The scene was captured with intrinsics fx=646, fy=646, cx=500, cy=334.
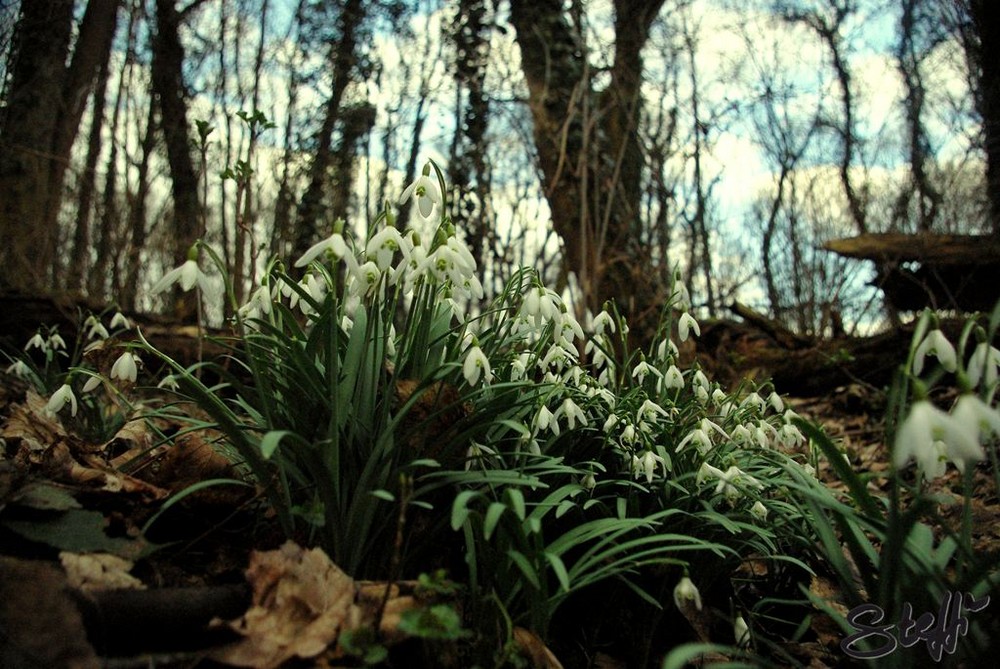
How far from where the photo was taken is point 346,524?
5.58 ft

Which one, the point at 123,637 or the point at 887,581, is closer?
the point at 123,637

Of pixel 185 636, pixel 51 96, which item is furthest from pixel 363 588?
pixel 51 96

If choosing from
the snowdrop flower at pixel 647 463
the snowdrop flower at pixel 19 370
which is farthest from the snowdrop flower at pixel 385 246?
the snowdrop flower at pixel 19 370

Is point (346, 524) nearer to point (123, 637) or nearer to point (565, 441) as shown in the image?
point (123, 637)

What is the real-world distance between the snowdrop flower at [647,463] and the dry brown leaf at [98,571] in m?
1.43

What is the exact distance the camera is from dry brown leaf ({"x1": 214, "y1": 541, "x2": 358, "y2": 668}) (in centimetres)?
127

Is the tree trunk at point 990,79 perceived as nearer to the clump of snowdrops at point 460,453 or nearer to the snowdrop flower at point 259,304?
the clump of snowdrops at point 460,453

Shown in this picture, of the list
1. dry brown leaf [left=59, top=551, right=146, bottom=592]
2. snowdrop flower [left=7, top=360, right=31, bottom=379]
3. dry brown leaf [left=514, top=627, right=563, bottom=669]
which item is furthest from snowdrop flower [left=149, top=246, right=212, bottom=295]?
snowdrop flower [left=7, top=360, right=31, bottom=379]

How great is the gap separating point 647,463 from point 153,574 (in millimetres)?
1437

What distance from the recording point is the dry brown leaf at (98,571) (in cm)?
149

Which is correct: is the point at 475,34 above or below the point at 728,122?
above

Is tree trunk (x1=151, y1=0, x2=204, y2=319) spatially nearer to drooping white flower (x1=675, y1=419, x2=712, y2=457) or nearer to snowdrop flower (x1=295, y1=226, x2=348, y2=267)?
snowdrop flower (x1=295, y1=226, x2=348, y2=267)

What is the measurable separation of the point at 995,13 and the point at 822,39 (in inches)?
275

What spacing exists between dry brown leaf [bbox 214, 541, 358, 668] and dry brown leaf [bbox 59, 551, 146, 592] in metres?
0.30
